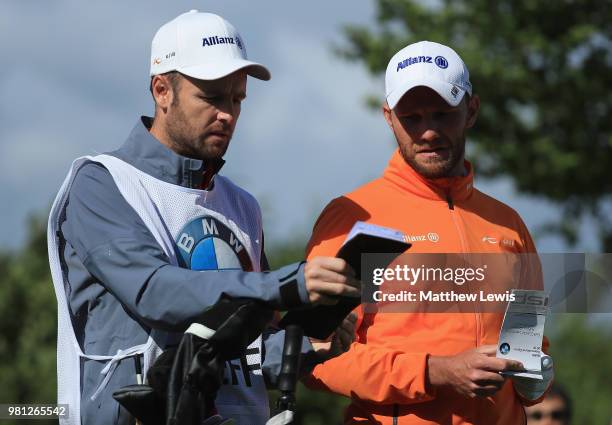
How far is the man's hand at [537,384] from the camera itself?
5.30 m

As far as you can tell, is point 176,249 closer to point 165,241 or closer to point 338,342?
point 165,241

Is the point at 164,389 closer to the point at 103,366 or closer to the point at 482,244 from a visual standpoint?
the point at 103,366

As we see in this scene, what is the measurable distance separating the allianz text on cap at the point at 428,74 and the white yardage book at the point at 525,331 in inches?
42.9

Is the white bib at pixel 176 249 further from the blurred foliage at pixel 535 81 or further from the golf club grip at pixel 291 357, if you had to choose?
the blurred foliage at pixel 535 81

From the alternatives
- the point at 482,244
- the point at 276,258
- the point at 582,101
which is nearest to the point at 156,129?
the point at 482,244

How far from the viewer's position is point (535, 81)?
1628 cm

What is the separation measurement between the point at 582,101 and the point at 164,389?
40.9 feet

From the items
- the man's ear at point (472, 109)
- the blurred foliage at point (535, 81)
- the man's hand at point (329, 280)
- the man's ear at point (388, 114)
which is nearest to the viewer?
the man's hand at point (329, 280)

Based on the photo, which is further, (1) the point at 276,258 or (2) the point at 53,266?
(1) the point at 276,258

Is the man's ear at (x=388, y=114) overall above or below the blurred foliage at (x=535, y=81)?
below

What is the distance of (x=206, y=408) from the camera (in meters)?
4.77

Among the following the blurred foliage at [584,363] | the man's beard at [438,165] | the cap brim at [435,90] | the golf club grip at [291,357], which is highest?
the cap brim at [435,90]

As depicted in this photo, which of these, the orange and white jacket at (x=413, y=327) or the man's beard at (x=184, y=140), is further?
the orange and white jacket at (x=413, y=327)

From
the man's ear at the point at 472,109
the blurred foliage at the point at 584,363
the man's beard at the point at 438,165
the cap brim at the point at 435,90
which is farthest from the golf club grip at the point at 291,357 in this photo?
the blurred foliage at the point at 584,363
